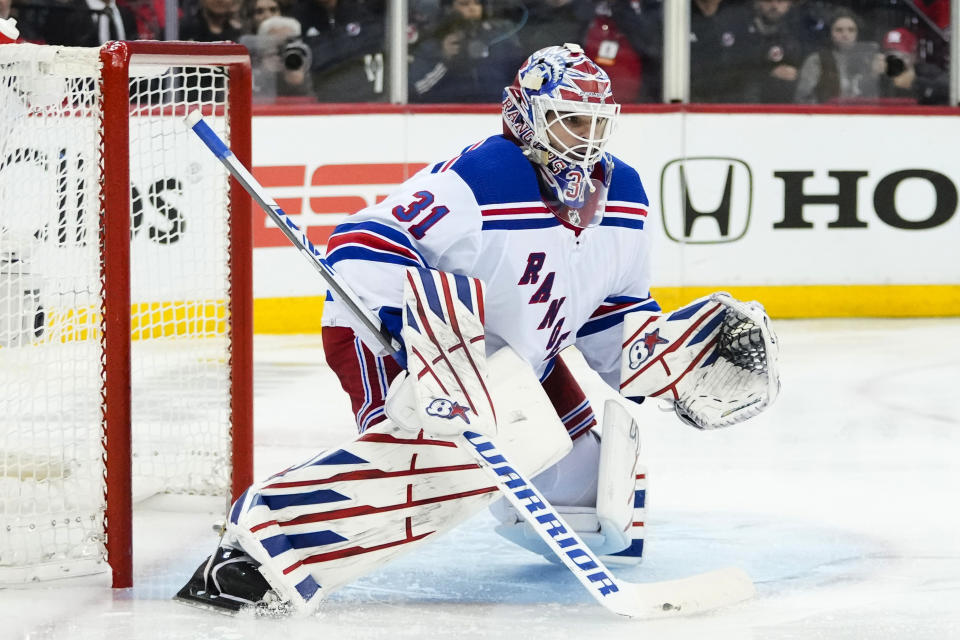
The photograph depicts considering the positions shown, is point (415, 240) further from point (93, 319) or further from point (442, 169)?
point (93, 319)

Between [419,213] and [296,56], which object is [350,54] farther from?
[419,213]

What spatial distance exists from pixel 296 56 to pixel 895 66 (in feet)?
7.41

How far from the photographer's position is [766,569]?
254 cm

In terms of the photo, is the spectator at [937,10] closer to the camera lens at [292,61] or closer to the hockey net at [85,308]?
the camera lens at [292,61]

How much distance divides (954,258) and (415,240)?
395 cm

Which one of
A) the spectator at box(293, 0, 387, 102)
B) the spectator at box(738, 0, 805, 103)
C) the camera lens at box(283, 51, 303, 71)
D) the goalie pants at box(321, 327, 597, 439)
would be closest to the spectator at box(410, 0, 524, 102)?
the spectator at box(293, 0, 387, 102)

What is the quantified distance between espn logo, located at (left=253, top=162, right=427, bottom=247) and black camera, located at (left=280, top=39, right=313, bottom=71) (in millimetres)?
424

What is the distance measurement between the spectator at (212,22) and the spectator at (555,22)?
1.07 metres

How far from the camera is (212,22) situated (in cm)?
554

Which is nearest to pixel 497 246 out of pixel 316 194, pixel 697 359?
pixel 697 359

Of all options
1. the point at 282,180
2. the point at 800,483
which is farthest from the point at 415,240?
the point at 282,180

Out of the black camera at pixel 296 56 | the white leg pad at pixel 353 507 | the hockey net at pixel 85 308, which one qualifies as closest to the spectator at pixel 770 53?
the black camera at pixel 296 56

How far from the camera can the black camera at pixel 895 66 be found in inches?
231

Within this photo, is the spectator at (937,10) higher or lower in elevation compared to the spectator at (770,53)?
higher
